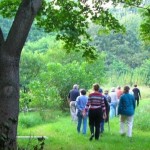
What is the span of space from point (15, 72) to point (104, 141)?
5870 mm

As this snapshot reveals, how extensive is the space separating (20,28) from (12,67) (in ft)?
2.36

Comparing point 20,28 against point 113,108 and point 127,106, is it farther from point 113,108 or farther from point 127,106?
point 113,108

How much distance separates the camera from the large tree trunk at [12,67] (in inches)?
303

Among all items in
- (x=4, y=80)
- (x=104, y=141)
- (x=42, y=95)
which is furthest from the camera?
(x=42, y=95)

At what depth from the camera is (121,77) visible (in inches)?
2408

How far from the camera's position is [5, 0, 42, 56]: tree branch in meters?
7.80

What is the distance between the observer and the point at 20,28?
7.84m

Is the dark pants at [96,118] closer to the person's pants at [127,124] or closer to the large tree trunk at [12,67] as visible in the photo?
the person's pants at [127,124]

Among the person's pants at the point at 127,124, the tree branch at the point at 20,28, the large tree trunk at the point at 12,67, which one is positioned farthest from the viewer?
the person's pants at the point at 127,124

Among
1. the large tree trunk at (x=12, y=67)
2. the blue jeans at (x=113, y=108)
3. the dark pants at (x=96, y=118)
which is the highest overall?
the large tree trunk at (x=12, y=67)

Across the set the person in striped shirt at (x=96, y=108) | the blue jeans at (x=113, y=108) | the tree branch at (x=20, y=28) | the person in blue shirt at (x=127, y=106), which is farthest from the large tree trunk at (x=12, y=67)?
the blue jeans at (x=113, y=108)

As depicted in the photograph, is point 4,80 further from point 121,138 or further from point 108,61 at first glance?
point 108,61

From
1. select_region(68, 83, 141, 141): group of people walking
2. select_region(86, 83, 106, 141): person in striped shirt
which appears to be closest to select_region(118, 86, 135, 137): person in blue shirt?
select_region(68, 83, 141, 141): group of people walking

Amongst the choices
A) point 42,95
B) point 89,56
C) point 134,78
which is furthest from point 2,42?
point 134,78
